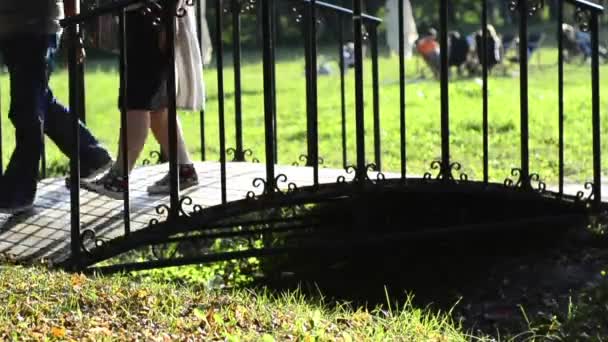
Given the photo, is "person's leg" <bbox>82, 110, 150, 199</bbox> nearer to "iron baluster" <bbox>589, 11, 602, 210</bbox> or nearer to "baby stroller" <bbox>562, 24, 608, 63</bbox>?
"iron baluster" <bbox>589, 11, 602, 210</bbox>

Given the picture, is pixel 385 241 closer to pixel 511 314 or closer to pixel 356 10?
pixel 511 314

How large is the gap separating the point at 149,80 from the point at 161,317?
189 centimetres

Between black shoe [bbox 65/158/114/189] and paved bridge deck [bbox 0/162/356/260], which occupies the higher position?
black shoe [bbox 65/158/114/189]

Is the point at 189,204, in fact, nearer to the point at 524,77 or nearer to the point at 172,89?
the point at 172,89

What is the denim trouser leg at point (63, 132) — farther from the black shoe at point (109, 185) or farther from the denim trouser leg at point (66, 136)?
the black shoe at point (109, 185)

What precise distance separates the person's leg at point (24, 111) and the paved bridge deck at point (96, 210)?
0.44 ft

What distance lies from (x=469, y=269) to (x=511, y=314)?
86 centimetres

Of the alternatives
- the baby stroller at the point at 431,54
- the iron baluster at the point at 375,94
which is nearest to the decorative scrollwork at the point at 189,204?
the iron baluster at the point at 375,94

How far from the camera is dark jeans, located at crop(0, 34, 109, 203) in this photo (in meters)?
6.70

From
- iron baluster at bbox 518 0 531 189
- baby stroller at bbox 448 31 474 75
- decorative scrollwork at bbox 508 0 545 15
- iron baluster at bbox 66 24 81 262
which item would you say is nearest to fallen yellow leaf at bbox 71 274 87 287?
iron baluster at bbox 66 24 81 262

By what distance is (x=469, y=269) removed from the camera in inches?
296

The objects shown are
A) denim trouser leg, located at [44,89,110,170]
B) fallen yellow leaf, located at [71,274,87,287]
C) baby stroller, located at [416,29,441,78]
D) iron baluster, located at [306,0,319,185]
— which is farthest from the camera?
baby stroller, located at [416,29,441,78]

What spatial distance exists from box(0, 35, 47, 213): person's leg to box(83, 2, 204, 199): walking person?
322 mm

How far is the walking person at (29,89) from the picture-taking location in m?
6.66
